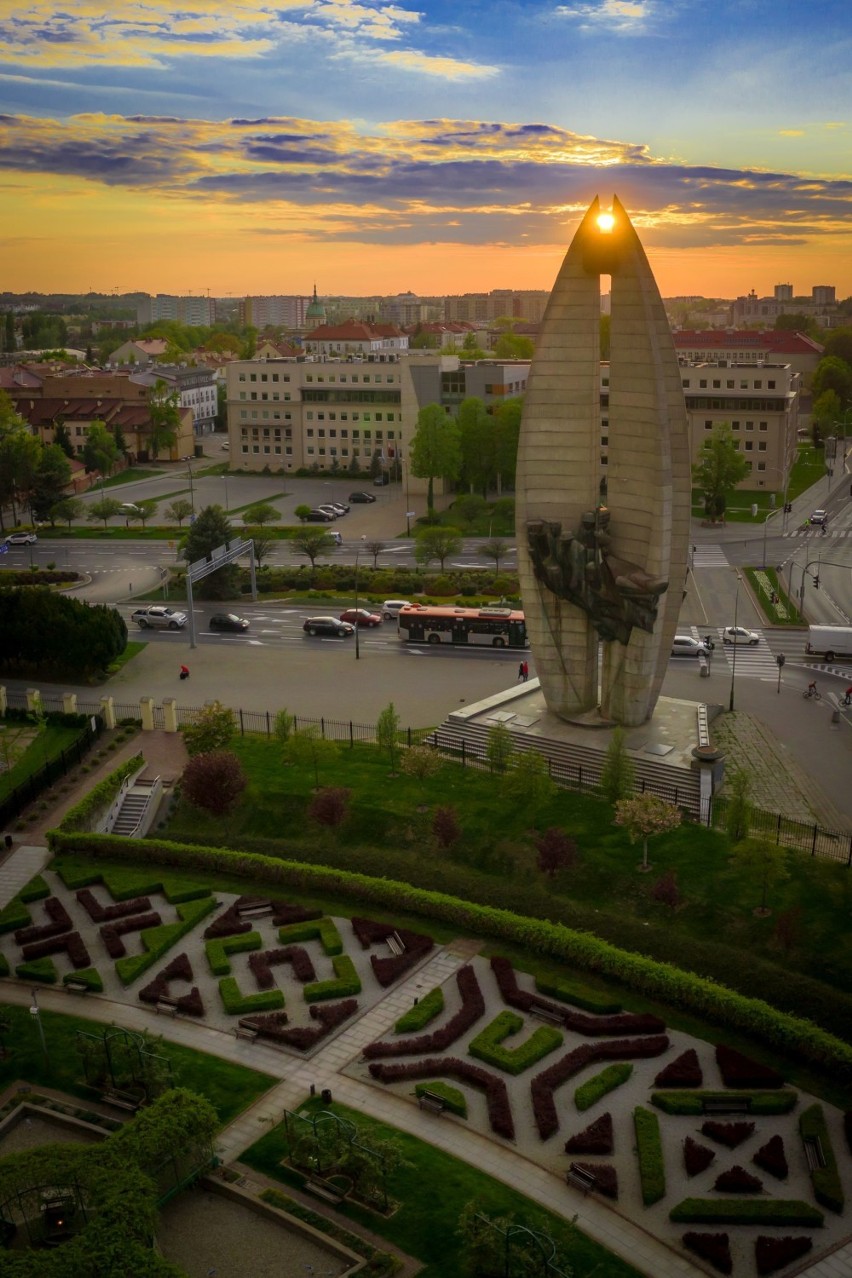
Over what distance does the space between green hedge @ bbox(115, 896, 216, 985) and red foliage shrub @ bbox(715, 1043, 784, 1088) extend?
51.5 feet

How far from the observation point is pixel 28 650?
2318 inches

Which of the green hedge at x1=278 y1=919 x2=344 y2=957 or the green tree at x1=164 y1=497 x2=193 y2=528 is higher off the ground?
the green tree at x1=164 y1=497 x2=193 y2=528

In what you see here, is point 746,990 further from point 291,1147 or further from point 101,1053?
point 101,1053

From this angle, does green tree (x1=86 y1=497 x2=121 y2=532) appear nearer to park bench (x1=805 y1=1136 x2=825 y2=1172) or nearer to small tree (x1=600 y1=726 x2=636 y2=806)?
small tree (x1=600 y1=726 x2=636 y2=806)

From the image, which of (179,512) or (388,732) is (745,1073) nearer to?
(388,732)

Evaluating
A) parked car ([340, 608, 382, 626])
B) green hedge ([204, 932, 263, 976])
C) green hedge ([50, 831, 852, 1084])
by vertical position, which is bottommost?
green hedge ([204, 932, 263, 976])

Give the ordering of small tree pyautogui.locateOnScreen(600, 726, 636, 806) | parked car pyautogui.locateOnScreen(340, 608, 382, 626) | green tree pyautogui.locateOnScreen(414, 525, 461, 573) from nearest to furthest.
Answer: small tree pyautogui.locateOnScreen(600, 726, 636, 806)
parked car pyautogui.locateOnScreen(340, 608, 382, 626)
green tree pyautogui.locateOnScreen(414, 525, 461, 573)

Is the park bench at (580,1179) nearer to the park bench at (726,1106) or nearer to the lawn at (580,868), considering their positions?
the park bench at (726,1106)

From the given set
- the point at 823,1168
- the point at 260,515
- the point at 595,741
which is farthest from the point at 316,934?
the point at 260,515

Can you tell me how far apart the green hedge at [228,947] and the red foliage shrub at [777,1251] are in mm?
16126

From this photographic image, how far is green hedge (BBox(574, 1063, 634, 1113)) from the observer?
1125 inches

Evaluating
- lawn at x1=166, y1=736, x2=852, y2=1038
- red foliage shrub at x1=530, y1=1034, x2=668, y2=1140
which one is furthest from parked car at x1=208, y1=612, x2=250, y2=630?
red foliage shrub at x1=530, y1=1034, x2=668, y2=1140

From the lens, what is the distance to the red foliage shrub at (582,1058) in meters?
28.7

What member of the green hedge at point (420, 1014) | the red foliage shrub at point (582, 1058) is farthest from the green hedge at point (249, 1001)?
the red foliage shrub at point (582, 1058)
